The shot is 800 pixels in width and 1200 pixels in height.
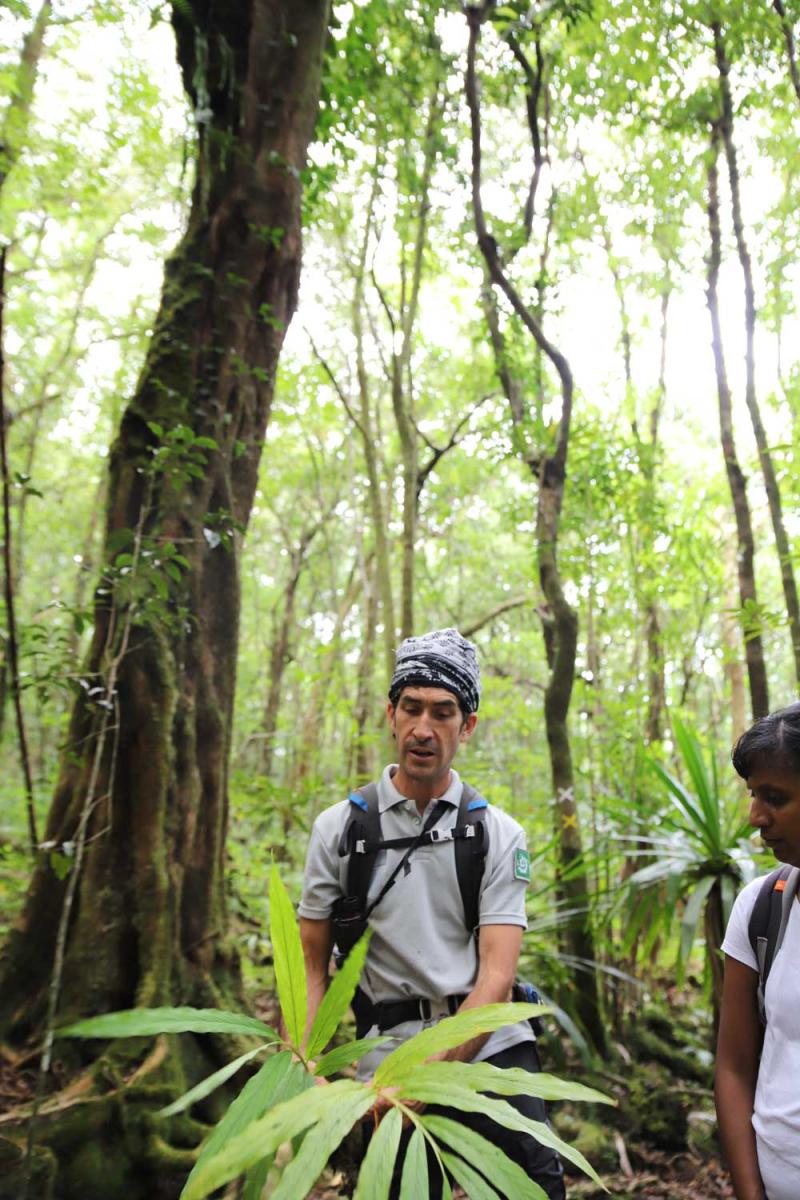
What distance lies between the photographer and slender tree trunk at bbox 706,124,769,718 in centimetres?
560

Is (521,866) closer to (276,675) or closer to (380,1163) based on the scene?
(380,1163)

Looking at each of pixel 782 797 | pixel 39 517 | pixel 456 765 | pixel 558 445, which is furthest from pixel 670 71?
pixel 39 517

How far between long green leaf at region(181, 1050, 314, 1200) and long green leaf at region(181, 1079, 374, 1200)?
2 cm

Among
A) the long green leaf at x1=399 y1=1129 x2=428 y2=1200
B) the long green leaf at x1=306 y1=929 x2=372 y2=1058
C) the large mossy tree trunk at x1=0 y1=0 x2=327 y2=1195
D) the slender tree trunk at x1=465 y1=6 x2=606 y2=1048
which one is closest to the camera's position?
the long green leaf at x1=399 y1=1129 x2=428 y2=1200

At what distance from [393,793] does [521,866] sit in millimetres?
394

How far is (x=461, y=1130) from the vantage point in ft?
3.28

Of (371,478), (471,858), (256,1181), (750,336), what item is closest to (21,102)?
(371,478)

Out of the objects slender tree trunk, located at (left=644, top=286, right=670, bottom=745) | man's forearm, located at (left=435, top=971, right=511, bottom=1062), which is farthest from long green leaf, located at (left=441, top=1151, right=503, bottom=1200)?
slender tree trunk, located at (left=644, top=286, right=670, bottom=745)

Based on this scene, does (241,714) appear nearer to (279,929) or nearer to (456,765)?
(456,765)

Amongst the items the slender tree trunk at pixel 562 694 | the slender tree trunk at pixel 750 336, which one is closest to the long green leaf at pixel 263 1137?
the slender tree trunk at pixel 562 694

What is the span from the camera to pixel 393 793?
87.7 inches

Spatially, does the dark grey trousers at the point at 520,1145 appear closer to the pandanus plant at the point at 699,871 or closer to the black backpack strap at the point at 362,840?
the black backpack strap at the point at 362,840

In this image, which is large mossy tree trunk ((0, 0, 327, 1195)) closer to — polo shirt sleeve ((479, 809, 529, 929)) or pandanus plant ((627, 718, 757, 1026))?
polo shirt sleeve ((479, 809, 529, 929))

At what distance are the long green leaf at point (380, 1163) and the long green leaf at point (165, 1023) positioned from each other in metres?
0.18
